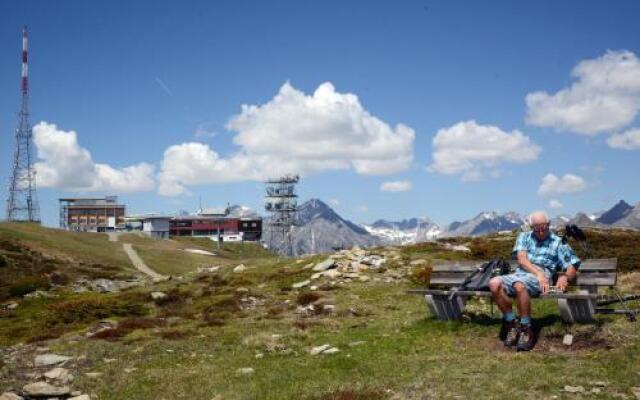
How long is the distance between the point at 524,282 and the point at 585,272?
7.40 feet

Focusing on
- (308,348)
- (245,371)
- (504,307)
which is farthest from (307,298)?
(504,307)

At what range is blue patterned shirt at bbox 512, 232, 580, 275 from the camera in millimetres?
14320

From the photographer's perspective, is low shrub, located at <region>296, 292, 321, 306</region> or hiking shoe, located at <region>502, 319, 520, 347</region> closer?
hiking shoe, located at <region>502, 319, 520, 347</region>

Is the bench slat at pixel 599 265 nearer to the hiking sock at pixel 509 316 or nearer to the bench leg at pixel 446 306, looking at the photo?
the hiking sock at pixel 509 316

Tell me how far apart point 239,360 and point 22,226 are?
8609 centimetres

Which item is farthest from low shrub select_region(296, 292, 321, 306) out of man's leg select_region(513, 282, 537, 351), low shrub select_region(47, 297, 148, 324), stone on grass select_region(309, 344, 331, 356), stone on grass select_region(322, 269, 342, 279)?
man's leg select_region(513, 282, 537, 351)

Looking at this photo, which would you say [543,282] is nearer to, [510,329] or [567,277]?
[567,277]

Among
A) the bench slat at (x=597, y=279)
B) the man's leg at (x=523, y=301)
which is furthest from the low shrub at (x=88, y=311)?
the bench slat at (x=597, y=279)

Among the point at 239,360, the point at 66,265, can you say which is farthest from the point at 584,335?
the point at 66,265

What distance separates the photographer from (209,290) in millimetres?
32969

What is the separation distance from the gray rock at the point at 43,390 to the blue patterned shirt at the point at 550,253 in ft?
35.8

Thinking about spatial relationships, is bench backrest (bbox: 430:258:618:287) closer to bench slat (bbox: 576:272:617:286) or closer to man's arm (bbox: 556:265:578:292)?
bench slat (bbox: 576:272:617:286)

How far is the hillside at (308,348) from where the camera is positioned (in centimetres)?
1116

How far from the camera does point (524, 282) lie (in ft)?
44.5
